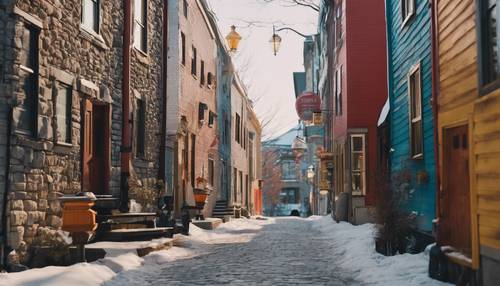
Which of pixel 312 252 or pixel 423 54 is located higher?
pixel 423 54

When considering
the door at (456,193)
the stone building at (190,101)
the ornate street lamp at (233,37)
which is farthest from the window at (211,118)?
the door at (456,193)

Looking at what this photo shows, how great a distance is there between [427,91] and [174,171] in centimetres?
1047

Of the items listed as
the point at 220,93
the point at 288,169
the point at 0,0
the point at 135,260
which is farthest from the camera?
the point at 288,169

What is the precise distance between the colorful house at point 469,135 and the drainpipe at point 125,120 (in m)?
7.73

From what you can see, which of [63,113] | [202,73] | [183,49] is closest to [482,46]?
[63,113]

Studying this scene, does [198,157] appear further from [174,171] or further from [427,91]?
[427,91]

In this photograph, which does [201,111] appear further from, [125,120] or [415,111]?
[415,111]

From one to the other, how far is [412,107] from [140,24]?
24.7ft

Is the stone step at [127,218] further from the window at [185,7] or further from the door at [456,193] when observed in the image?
the window at [185,7]

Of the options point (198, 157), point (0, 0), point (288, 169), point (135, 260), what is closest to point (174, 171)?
point (198, 157)

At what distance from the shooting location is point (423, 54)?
Result: 11.6m

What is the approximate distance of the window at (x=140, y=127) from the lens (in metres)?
16.6

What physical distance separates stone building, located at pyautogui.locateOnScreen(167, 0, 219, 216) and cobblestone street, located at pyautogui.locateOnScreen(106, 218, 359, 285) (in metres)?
6.30

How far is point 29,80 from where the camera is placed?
10.3m
